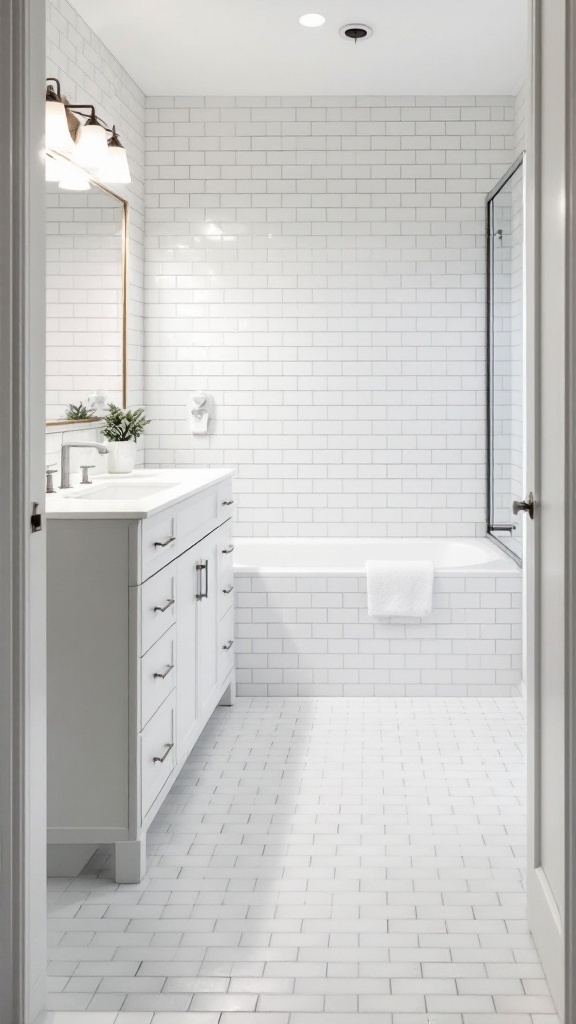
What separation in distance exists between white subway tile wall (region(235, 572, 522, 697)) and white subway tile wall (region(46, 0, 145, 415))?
1389 millimetres

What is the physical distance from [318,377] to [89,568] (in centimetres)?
291

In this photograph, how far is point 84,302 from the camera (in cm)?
413

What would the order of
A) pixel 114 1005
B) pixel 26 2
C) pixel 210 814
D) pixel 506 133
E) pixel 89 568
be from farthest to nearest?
pixel 506 133
pixel 210 814
pixel 89 568
pixel 114 1005
pixel 26 2

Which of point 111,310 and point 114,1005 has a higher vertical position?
point 111,310

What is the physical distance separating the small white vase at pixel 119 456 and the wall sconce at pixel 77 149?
1.07 m

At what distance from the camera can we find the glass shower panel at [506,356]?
179 inches

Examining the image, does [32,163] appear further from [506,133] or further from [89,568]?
[506,133]

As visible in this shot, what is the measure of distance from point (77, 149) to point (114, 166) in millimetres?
223

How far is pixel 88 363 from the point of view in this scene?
13.9ft

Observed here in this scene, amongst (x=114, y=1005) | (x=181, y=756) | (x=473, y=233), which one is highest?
(x=473, y=233)

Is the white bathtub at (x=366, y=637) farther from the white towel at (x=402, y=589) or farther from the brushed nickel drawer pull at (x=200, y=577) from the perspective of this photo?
the brushed nickel drawer pull at (x=200, y=577)

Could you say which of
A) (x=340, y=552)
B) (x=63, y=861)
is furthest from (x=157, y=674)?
(x=340, y=552)

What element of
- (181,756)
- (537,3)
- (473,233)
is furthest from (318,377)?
(537,3)
